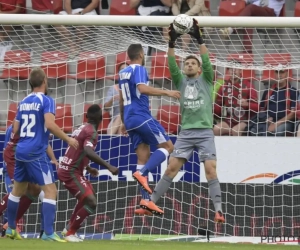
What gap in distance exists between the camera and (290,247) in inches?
410

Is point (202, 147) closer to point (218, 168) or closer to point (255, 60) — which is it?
point (218, 168)

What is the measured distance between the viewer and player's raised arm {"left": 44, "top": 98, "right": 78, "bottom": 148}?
10094mm

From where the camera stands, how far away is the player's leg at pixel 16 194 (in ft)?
34.7

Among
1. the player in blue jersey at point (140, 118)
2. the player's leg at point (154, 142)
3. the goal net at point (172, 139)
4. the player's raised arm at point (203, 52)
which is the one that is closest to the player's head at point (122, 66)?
the goal net at point (172, 139)

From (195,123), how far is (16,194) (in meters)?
2.24

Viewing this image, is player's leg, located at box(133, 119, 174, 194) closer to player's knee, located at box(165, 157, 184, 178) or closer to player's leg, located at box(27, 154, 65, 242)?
player's knee, located at box(165, 157, 184, 178)

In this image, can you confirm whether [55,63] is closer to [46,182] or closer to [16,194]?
[16,194]

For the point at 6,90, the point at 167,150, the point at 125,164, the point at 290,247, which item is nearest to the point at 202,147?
the point at 167,150

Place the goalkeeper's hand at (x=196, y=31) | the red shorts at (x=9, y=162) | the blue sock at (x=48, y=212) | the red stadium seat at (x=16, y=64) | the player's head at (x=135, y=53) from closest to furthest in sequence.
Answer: the blue sock at (x=48, y=212) → the goalkeeper's hand at (x=196, y=31) → the player's head at (x=135, y=53) → the red shorts at (x=9, y=162) → the red stadium seat at (x=16, y=64)

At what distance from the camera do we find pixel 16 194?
10711mm

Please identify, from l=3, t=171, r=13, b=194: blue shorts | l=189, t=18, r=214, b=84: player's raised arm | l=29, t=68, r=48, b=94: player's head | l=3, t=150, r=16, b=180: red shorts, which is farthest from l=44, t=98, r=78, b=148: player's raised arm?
l=3, t=171, r=13, b=194: blue shorts

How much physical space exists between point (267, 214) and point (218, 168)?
0.98m

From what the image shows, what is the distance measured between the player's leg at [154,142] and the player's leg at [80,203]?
0.84m

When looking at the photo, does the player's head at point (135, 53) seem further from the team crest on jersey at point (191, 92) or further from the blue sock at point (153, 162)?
the blue sock at point (153, 162)
